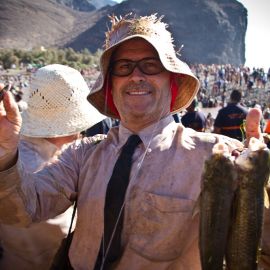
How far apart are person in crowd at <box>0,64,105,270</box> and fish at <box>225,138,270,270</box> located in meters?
1.65

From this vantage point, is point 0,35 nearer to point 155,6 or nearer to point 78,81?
point 155,6

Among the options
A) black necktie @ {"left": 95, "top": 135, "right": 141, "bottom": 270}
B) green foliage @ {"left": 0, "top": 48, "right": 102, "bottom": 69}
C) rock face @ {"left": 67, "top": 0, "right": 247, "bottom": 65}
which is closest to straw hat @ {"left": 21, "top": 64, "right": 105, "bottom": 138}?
black necktie @ {"left": 95, "top": 135, "right": 141, "bottom": 270}

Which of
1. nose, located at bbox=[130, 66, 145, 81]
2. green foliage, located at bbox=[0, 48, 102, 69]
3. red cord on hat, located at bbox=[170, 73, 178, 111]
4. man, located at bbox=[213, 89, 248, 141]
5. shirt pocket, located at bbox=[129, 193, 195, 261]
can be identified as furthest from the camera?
green foliage, located at bbox=[0, 48, 102, 69]

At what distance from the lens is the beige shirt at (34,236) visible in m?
3.37

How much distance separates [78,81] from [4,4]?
430 ft

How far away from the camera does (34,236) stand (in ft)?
11.2

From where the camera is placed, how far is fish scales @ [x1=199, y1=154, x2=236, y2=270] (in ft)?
6.25

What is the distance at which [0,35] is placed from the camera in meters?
112

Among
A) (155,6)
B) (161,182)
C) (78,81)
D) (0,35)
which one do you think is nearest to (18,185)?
(161,182)

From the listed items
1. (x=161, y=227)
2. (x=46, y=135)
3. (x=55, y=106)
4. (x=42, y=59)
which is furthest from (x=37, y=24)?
(x=161, y=227)

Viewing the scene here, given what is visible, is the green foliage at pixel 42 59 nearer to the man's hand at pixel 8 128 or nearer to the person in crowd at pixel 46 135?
the person in crowd at pixel 46 135

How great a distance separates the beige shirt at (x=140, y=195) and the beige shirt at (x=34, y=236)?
1.53 feet

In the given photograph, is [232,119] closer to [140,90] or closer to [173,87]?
[173,87]

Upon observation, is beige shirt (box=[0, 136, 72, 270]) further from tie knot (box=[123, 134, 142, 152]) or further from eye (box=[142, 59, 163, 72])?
eye (box=[142, 59, 163, 72])
